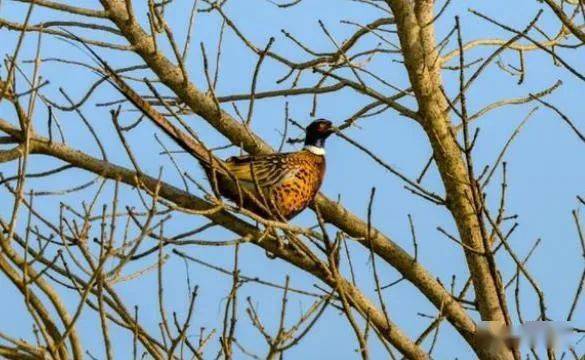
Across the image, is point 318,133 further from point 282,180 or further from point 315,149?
point 282,180

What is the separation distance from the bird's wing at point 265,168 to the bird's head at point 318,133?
0.78m

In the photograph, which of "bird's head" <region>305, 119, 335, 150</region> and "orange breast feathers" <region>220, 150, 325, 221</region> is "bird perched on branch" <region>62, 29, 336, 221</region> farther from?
"bird's head" <region>305, 119, 335, 150</region>

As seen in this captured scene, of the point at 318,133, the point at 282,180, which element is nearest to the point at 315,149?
the point at 318,133

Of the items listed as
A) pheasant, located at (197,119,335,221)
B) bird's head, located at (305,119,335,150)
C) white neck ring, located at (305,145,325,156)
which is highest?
bird's head, located at (305,119,335,150)

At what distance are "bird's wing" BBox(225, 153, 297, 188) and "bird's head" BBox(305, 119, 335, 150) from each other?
2.57 ft

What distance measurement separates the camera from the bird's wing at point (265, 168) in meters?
6.09

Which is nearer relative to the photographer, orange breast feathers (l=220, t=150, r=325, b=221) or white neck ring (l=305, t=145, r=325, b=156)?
orange breast feathers (l=220, t=150, r=325, b=221)

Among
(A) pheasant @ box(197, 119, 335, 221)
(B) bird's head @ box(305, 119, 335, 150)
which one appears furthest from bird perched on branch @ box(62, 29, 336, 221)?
(B) bird's head @ box(305, 119, 335, 150)

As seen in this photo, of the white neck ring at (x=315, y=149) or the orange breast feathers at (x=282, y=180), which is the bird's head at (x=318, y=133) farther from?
the orange breast feathers at (x=282, y=180)

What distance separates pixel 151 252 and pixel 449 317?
72.1 inches

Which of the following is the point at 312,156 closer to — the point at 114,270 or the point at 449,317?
the point at 449,317

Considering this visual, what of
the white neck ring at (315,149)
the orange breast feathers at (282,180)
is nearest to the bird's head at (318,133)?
the white neck ring at (315,149)

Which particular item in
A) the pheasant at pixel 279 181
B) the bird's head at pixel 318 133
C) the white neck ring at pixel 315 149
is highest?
the bird's head at pixel 318 133

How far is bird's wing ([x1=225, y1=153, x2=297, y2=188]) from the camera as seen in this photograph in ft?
20.0
